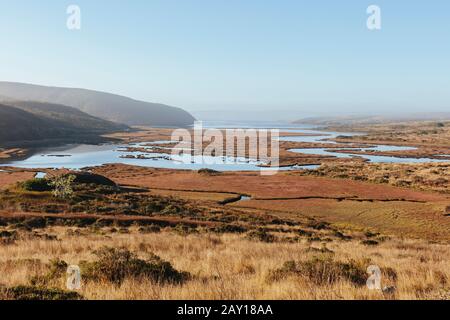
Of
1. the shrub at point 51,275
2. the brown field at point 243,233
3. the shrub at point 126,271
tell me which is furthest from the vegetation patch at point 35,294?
the shrub at point 126,271

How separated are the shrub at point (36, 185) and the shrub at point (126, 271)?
1665 inches

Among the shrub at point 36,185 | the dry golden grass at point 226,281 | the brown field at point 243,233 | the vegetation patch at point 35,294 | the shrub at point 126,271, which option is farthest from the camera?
the shrub at point 36,185

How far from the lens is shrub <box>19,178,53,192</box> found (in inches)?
1906

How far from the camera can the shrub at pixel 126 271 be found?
10.1m

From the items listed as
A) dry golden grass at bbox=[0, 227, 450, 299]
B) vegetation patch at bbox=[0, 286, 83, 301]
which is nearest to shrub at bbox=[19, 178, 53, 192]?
dry golden grass at bbox=[0, 227, 450, 299]

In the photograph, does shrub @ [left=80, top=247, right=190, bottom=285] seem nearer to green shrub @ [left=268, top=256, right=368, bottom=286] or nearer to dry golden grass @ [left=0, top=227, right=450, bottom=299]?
dry golden grass @ [left=0, top=227, right=450, bottom=299]

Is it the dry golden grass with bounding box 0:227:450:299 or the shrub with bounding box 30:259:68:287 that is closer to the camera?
the dry golden grass with bounding box 0:227:450:299

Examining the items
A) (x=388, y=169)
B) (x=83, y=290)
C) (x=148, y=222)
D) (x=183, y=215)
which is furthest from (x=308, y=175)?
(x=83, y=290)

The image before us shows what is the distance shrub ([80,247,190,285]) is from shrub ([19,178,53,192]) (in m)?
42.3

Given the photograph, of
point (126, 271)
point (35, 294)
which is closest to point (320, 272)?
point (126, 271)

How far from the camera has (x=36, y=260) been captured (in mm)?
12742

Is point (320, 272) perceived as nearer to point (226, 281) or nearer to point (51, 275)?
point (226, 281)

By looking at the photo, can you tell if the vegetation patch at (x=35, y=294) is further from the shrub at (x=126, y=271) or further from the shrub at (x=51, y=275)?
the shrub at (x=126, y=271)
